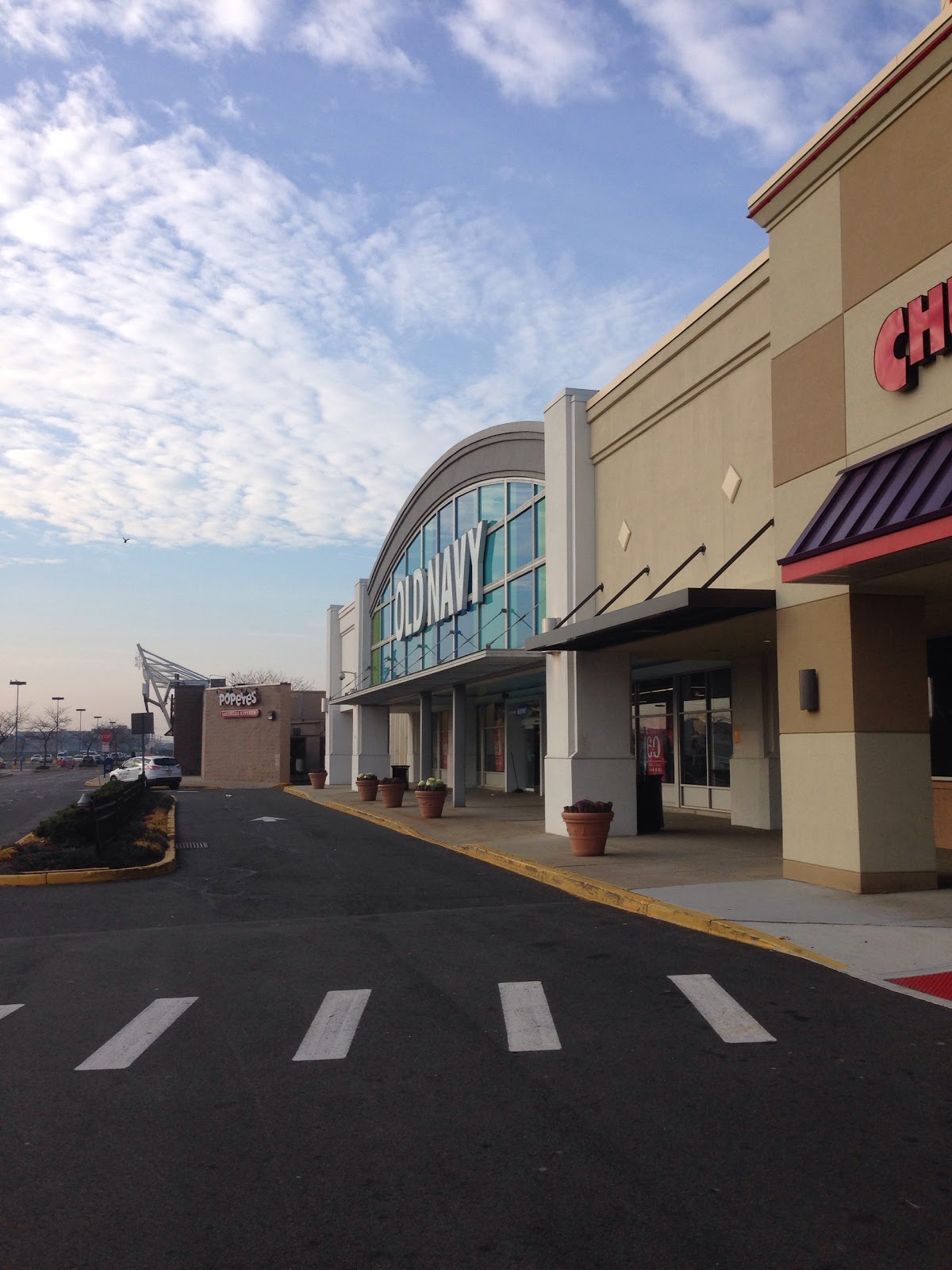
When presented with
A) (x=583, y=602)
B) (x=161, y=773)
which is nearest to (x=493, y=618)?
(x=583, y=602)

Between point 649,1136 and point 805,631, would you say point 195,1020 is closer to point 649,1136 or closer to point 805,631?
point 649,1136

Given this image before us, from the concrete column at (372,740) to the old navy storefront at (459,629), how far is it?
0.13 feet

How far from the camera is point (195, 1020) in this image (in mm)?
7547

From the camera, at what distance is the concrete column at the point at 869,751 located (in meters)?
11.9

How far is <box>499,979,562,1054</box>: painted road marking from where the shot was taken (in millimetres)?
6758

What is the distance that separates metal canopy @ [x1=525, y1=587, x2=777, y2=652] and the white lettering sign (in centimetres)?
4006

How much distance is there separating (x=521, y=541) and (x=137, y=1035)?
1997 cm

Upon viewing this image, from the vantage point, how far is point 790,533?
13.2 m

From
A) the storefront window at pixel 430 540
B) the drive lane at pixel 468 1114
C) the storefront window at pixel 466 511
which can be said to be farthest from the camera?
the storefront window at pixel 430 540

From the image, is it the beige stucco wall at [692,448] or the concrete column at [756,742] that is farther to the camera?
the concrete column at [756,742]

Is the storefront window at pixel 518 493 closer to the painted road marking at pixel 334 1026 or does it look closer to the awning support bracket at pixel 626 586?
the awning support bracket at pixel 626 586

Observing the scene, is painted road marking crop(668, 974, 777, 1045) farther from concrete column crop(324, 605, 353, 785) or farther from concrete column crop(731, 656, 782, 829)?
concrete column crop(324, 605, 353, 785)

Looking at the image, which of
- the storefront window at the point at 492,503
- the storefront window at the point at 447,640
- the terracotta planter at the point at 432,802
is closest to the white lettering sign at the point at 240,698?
the storefront window at the point at 447,640

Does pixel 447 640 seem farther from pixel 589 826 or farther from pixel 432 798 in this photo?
pixel 589 826
